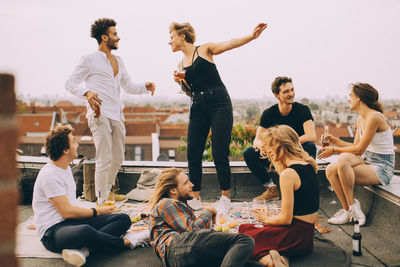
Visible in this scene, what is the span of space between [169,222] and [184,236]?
0.65 ft

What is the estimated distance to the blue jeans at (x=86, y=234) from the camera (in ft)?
8.29

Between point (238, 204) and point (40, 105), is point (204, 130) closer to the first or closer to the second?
point (238, 204)

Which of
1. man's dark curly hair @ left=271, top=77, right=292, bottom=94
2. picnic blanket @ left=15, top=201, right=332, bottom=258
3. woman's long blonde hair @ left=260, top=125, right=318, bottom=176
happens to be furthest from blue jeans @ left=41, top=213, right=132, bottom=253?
man's dark curly hair @ left=271, top=77, right=292, bottom=94

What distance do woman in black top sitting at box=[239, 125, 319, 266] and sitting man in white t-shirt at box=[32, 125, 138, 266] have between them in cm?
111

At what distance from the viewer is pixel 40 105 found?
7356 cm

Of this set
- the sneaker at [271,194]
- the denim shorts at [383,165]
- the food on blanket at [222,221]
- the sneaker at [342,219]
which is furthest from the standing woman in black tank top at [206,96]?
the denim shorts at [383,165]

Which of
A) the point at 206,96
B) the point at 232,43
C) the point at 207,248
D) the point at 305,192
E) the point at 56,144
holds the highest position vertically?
the point at 232,43

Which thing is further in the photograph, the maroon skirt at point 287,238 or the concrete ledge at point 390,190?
the concrete ledge at point 390,190

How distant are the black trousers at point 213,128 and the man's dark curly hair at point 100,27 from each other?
117cm

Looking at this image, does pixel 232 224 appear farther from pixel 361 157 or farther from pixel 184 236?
pixel 361 157

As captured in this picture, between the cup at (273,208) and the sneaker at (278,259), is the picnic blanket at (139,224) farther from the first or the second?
the sneaker at (278,259)

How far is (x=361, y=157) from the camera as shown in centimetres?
335

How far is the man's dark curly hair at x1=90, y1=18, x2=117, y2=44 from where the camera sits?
3682 mm

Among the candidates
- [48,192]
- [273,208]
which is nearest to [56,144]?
[48,192]
